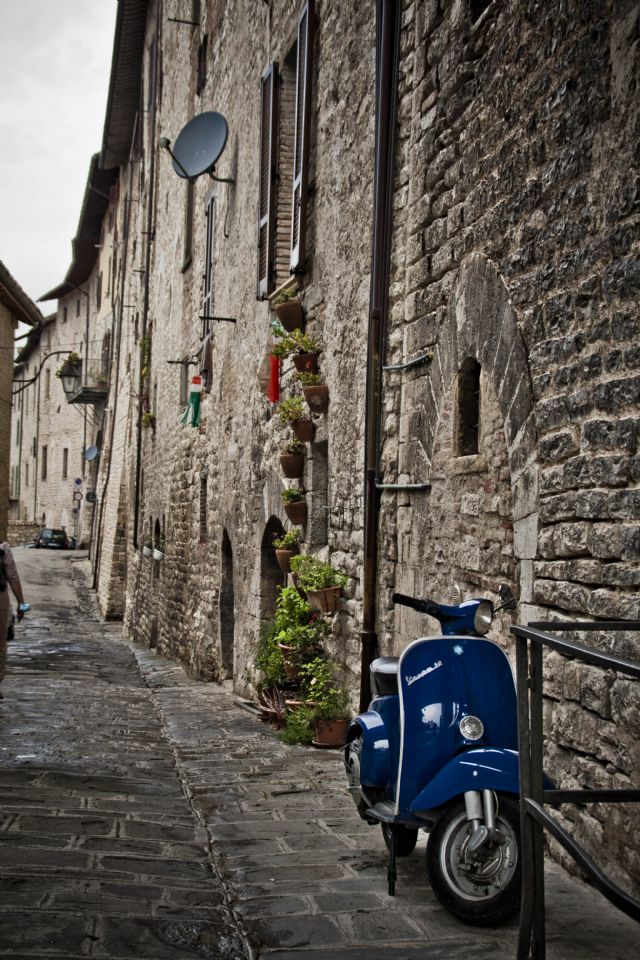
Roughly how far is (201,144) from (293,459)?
507 centimetres

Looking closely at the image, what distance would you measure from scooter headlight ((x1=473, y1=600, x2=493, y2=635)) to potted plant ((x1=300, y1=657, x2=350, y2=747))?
3162 millimetres

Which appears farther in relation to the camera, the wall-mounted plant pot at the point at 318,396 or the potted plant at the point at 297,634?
the wall-mounted plant pot at the point at 318,396

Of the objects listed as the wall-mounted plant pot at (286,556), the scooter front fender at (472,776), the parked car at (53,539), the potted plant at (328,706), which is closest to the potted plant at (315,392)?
the wall-mounted plant pot at (286,556)

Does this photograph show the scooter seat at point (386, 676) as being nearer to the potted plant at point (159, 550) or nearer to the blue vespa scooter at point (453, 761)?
the blue vespa scooter at point (453, 761)

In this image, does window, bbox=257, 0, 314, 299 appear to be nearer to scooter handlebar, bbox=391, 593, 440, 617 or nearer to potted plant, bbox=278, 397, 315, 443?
potted plant, bbox=278, 397, 315, 443

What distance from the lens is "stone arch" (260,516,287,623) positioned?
355 inches

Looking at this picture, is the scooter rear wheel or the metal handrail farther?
the scooter rear wheel

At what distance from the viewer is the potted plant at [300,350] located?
25.1ft

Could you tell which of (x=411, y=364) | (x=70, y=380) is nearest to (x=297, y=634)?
(x=411, y=364)

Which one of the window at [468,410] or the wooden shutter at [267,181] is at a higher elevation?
the wooden shutter at [267,181]

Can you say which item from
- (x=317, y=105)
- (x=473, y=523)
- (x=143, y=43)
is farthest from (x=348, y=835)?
(x=143, y=43)

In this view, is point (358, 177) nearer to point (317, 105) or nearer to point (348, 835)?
point (317, 105)

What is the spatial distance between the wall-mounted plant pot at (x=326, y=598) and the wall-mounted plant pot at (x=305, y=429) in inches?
49.1

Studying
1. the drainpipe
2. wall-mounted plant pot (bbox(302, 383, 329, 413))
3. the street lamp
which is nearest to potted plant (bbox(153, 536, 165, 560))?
wall-mounted plant pot (bbox(302, 383, 329, 413))
